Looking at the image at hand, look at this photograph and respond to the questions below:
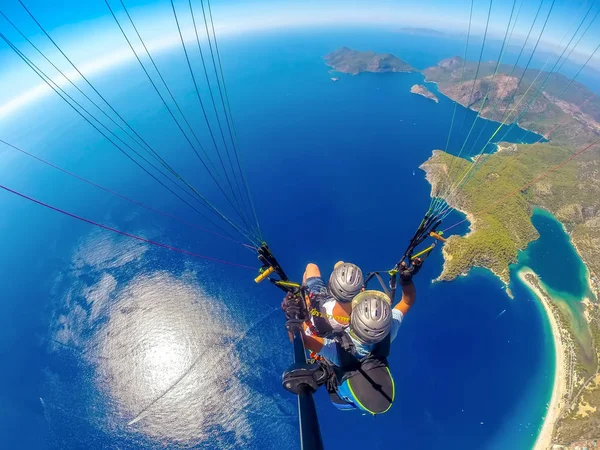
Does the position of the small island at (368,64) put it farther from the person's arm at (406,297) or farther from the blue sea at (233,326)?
the person's arm at (406,297)

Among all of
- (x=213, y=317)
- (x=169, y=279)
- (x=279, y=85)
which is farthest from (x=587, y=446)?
(x=279, y=85)

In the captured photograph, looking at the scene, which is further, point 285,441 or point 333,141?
point 333,141

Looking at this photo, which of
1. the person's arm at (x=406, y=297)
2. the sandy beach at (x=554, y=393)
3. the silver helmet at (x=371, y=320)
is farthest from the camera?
the sandy beach at (x=554, y=393)

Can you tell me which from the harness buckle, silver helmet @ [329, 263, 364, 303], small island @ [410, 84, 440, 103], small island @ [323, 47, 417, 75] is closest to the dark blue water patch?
silver helmet @ [329, 263, 364, 303]

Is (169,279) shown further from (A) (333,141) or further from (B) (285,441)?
(A) (333,141)

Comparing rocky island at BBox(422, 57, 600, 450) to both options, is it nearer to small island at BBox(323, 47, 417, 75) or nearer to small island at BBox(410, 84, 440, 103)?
small island at BBox(410, 84, 440, 103)

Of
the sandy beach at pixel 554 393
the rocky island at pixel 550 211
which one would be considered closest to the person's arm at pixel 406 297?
the rocky island at pixel 550 211
